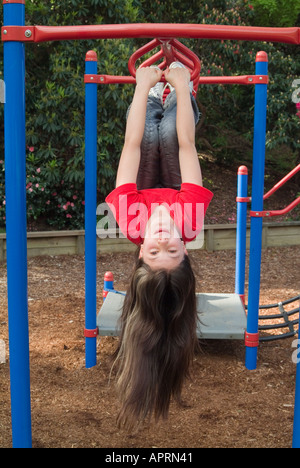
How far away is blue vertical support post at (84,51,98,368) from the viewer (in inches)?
131

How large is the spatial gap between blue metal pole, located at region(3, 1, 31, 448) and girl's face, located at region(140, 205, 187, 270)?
1.59ft

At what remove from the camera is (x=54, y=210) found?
698 centimetres

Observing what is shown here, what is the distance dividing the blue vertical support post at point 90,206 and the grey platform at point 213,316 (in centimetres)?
12

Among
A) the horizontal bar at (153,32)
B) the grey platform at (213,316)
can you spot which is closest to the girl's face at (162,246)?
the horizontal bar at (153,32)

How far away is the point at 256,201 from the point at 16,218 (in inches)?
73.3

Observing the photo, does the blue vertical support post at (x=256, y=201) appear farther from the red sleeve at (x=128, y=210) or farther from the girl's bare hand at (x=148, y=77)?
the red sleeve at (x=128, y=210)

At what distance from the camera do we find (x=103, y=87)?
6.58 meters

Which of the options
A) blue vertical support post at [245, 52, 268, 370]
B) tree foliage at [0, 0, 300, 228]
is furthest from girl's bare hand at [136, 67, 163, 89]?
tree foliage at [0, 0, 300, 228]

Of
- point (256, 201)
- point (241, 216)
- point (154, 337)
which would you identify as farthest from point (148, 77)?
point (241, 216)

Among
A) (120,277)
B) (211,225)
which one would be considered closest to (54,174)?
(120,277)

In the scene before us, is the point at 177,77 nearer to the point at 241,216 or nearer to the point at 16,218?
the point at 16,218

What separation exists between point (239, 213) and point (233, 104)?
4242mm

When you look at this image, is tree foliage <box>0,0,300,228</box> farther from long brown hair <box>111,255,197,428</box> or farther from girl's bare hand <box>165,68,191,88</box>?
long brown hair <box>111,255,197,428</box>

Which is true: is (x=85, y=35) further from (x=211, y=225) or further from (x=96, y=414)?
(x=211, y=225)
